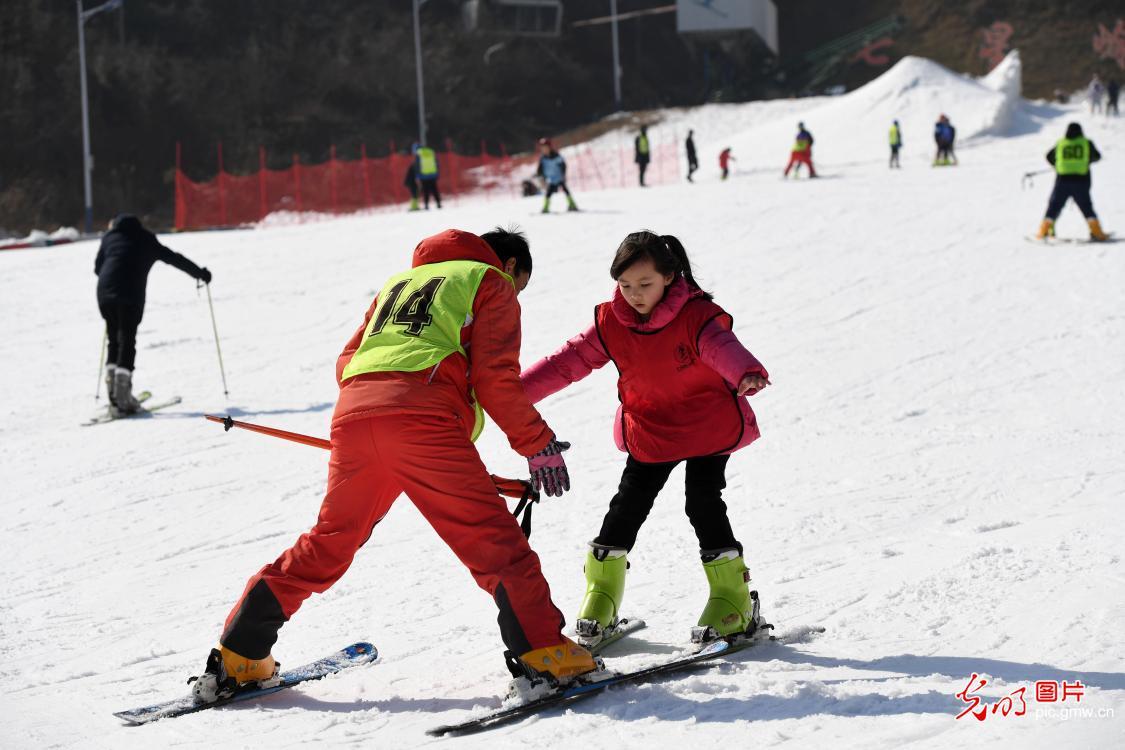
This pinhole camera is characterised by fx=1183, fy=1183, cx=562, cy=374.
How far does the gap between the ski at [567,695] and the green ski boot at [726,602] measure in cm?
15

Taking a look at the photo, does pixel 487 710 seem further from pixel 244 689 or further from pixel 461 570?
pixel 461 570

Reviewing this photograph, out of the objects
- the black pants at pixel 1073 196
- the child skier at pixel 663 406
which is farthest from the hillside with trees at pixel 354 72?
the child skier at pixel 663 406

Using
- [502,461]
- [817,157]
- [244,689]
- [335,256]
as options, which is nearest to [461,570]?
[244,689]

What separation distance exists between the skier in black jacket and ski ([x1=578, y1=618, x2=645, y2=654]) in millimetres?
5560

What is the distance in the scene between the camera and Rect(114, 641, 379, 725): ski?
3447mm

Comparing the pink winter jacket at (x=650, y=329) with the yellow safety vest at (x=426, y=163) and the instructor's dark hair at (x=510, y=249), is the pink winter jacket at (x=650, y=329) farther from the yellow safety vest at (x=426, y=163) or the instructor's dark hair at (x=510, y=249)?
the yellow safety vest at (x=426, y=163)

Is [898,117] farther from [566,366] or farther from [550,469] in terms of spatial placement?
[550,469]

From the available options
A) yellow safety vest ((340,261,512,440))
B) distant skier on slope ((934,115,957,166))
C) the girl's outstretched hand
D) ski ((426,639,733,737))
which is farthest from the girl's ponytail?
distant skier on slope ((934,115,957,166))

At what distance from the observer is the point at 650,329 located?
3.69 m

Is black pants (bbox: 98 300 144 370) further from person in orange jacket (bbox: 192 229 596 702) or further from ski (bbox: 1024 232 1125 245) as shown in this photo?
ski (bbox: 1024 232 1125 245)

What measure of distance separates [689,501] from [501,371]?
87cm

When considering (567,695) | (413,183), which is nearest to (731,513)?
(567,695)

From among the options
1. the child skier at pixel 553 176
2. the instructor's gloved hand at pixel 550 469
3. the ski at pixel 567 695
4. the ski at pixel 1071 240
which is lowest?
the ski at pixel 567 695

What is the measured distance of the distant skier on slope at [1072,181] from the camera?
12.6 meters
